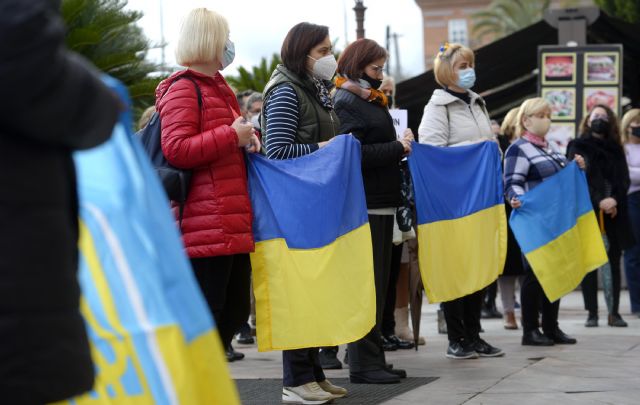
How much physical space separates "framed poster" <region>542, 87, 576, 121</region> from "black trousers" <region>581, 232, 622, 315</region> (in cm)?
587

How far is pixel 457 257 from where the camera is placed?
7.84m

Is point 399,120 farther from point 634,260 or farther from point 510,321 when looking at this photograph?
point 634,260

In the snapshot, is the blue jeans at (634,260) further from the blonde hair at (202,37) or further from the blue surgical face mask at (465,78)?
the blonde hair at (202,37)

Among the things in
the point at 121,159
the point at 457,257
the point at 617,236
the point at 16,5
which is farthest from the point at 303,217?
the point at 617,236

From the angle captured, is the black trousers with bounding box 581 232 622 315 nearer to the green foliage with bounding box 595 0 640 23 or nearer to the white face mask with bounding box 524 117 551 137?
the white face mask with bounding box 524 117 551 137

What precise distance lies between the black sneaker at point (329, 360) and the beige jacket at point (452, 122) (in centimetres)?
151

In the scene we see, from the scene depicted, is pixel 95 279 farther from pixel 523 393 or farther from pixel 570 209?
pixel 570 209

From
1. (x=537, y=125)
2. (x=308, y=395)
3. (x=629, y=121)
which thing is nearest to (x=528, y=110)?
(x=537, y=125)

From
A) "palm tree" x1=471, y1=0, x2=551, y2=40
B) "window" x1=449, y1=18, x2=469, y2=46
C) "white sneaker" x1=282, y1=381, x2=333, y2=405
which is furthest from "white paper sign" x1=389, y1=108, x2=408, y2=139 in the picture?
"window" x1=449, y1=18, x2=469, y2=46

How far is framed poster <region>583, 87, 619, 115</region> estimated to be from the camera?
53.3 feet

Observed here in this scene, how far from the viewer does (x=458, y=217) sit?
789 centimetres

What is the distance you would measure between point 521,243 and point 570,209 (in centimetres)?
54

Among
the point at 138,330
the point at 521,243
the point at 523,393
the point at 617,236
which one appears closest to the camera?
the point at 138,330

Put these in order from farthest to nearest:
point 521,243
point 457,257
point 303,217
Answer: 1. point 521,243
2. point 457,257
3. point 303,217
